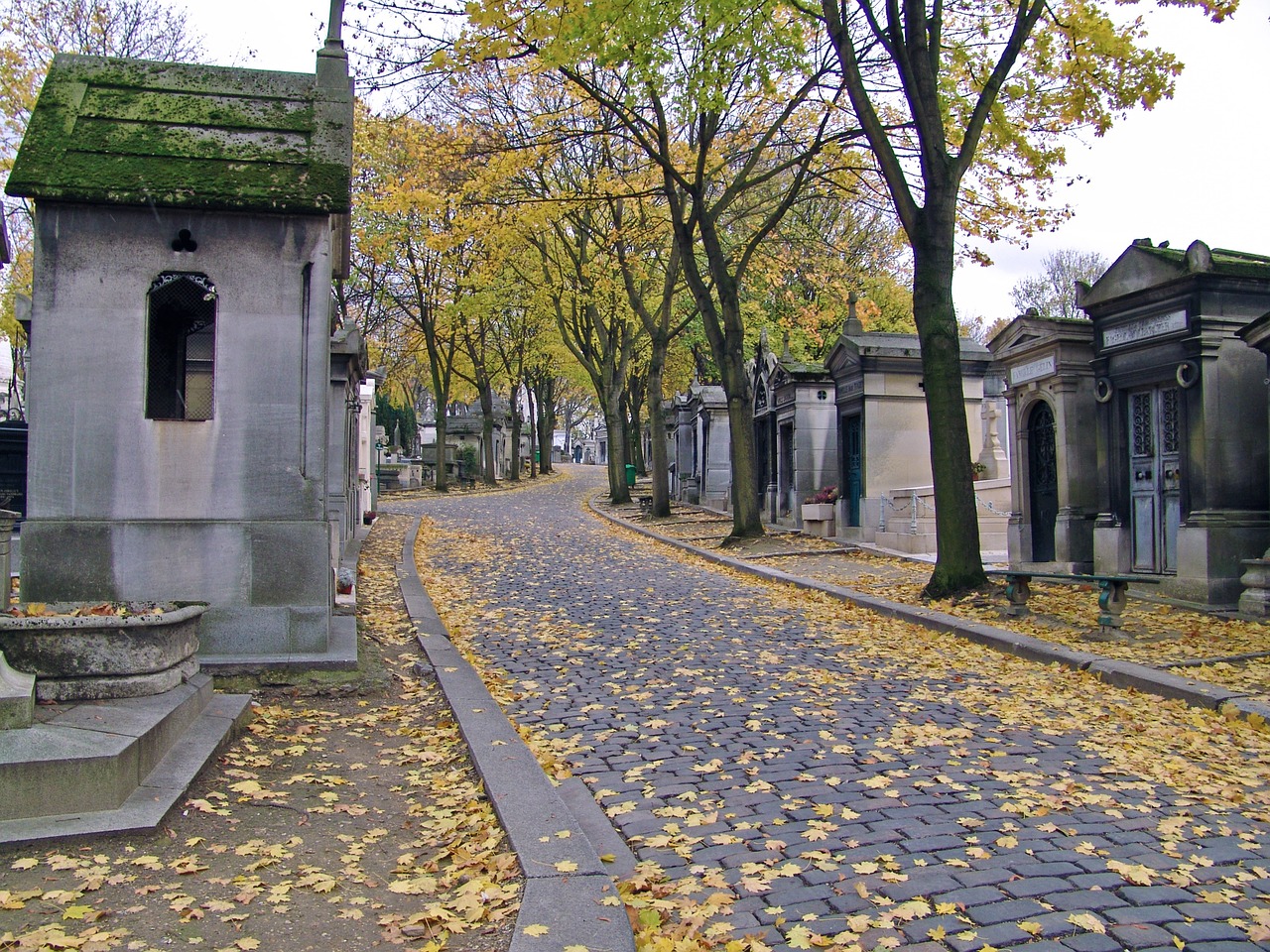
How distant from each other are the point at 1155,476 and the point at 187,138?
10.3m

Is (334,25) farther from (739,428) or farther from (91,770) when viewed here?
(739,428)

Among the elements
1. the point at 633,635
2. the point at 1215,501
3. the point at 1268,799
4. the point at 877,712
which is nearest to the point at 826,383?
the point at 1215,501

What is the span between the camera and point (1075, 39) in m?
12.0

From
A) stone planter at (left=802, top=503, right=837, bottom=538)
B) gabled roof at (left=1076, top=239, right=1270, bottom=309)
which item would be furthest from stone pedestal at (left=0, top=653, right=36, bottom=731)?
stone planter at (left=802, top=503, right=837, bottom=538)

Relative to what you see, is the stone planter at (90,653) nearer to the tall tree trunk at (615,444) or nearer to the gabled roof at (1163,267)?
the gabled roof at (1163,267)

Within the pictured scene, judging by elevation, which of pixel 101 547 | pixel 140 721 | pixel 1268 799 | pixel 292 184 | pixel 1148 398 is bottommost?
pixel 1268 799

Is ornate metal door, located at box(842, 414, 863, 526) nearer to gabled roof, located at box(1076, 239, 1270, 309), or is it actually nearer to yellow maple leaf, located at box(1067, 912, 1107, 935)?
gabled roof, located at box(1076, 239, 1270, 309)

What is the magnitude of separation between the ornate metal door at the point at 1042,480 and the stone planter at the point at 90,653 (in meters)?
11.7

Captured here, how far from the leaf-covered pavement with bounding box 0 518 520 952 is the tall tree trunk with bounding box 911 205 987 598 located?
6961mm

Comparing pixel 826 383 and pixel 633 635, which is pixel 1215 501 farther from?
pixel 826 383

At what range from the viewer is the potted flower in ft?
65.7

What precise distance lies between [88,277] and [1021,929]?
6597 millimetres

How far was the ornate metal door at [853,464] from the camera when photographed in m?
19.4

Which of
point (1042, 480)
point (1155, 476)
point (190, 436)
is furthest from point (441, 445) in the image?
point (190, 436)
